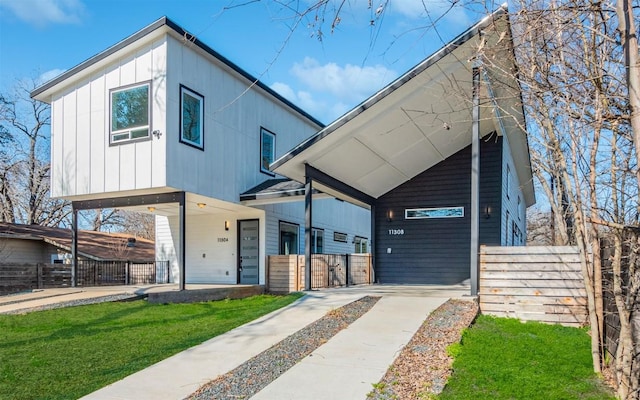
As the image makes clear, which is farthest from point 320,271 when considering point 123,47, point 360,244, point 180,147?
point 360,244

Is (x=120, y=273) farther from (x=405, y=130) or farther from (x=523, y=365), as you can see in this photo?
(x=523, y=365)

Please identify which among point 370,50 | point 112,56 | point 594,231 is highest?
point 112,56

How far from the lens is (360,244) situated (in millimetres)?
22281

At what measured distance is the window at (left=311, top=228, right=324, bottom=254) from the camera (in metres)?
16.7

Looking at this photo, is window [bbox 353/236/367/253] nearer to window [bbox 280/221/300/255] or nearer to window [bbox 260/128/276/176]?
window [bbox 280/221/300/255]

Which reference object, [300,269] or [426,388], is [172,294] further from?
[426,388]

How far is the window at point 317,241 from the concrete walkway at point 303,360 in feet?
29.6

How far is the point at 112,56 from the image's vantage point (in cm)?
1101

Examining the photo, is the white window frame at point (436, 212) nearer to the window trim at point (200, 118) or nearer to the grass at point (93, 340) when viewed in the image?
the grass at point (93, 340)

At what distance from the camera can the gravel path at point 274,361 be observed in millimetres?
4211

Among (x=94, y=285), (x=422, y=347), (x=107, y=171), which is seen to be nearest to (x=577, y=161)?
(x=422, y=347)

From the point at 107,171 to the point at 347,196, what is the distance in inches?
233

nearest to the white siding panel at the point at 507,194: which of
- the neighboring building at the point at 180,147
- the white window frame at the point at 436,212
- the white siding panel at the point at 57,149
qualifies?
the white window frame at the point at 436,212

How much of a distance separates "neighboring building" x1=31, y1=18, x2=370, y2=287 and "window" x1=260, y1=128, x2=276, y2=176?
0.16ft
